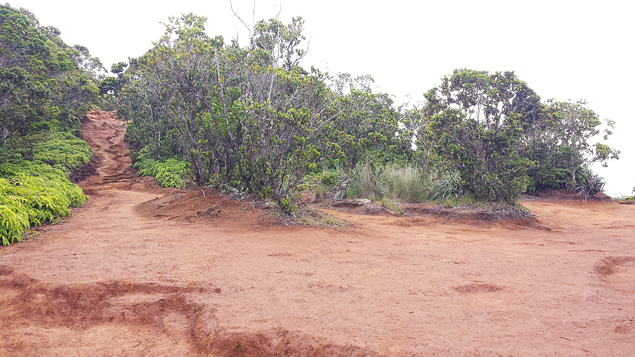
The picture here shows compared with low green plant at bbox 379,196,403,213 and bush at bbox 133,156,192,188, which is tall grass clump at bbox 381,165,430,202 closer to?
low green plant at bbox 379,196,403,213

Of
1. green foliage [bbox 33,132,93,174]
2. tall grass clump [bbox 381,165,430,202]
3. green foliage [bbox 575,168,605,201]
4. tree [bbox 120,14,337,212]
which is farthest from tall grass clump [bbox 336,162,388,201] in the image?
green foliage [bbox 33,132,93,174]

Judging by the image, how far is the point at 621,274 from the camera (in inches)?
167

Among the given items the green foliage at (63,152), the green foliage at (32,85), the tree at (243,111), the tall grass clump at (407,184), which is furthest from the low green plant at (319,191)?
the green foliage at (63,152)

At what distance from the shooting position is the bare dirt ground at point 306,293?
2.46 meters

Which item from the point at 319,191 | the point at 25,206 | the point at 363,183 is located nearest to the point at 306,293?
the point at 25,206

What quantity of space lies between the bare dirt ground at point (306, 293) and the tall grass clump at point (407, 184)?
14.6 ft

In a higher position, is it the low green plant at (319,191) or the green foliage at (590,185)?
the green foliage at (590,185)

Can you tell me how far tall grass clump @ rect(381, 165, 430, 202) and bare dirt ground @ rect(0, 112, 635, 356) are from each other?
446 centimetres

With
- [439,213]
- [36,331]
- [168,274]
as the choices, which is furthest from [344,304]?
[439,213]

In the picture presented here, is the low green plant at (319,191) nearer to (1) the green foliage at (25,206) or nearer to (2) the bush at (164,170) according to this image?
(2) the bush at (164,170)

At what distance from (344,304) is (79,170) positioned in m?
16.3

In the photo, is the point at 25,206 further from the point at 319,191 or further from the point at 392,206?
the point at 392,206

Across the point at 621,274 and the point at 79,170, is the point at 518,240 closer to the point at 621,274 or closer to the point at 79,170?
the point at 621,274

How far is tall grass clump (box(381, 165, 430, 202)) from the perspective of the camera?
11.3 metres
